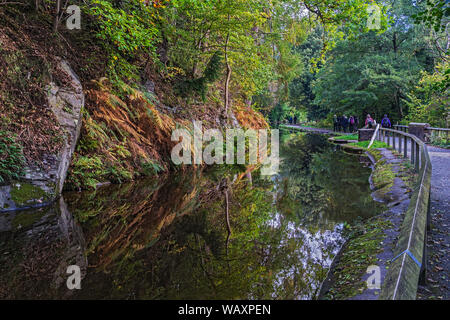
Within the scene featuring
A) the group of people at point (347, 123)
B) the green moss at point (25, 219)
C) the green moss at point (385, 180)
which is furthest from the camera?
the group of people at point (347, 123)

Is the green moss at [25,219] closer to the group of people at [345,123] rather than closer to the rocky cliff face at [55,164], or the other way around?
the rocky cliff face at [55,164]

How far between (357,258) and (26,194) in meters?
5.97

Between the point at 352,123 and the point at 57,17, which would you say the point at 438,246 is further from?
the point at 352,123

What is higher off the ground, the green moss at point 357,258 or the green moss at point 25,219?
the green moss at point 25,219

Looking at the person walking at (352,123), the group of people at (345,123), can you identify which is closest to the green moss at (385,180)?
the person walking at (352,123)

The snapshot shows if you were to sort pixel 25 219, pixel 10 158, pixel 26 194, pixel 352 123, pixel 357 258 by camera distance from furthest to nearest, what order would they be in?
pixel 352 123
pixel 26 194
pixel 10 158
pixel 25 219
pixel 357 258

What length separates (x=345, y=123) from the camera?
3297 centimetres

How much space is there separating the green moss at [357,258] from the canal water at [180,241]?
18 cm

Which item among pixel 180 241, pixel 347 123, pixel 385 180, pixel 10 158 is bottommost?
pixel 180 241

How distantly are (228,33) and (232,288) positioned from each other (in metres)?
12.3

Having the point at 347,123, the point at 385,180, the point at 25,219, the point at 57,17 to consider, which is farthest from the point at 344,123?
the point at 25,219

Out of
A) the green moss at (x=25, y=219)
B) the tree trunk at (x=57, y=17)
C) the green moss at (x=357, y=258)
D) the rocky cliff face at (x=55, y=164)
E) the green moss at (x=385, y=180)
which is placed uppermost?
the tree trunk at (x=57, y=17)

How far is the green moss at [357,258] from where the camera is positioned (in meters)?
3.24

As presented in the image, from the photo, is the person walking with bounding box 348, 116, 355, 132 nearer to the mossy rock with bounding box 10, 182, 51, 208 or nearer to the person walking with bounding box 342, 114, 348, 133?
the person walking with bounding box 342, 114, 348, 133
